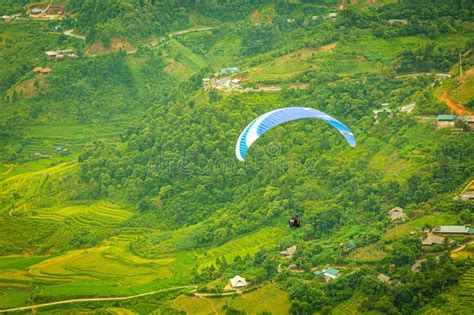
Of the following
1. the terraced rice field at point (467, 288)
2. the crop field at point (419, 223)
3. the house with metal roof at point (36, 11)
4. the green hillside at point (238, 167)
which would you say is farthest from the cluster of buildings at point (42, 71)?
the terraced rice field at point (467, 288)

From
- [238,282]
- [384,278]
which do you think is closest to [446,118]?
[384,278]

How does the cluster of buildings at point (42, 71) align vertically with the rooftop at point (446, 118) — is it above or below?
below

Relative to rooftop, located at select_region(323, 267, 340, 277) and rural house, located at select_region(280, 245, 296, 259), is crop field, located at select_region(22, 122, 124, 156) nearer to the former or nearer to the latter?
rural house, located at select_region(280, 245, 296, 259)

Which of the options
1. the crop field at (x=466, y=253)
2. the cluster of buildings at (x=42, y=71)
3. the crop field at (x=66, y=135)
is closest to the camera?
the crop field at (x=466, y=253)

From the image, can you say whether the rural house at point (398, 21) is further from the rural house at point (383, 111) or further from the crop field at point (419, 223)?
the crop field at point (419, 223)

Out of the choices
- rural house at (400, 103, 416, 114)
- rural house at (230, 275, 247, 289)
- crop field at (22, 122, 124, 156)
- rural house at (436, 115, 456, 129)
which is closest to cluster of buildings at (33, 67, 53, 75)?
crop field at (22, 122, 124, 156)

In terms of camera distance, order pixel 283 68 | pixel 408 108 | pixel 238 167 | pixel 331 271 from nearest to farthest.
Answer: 1. pixel 331 271
2. pixel 408 108
3. pixel 238 167
4. pixel 283 68

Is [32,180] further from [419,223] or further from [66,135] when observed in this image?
[419,223]
